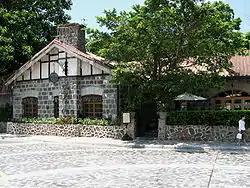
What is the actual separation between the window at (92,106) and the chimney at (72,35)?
3904 mm

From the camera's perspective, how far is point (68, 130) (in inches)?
886

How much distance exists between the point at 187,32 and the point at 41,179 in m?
11.8

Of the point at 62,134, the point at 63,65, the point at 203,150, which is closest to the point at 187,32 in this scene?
the point at 203,150

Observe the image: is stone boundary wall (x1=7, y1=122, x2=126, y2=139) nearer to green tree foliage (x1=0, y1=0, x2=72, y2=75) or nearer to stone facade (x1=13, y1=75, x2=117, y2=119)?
stone facade (x1=13, y1=75, x2=117, y2=119)

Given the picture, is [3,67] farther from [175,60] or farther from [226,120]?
[226,120]

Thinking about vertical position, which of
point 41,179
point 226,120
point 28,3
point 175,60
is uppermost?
point 28,3

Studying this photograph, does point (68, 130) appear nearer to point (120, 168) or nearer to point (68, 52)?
point (68, 52)

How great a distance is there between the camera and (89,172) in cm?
1089

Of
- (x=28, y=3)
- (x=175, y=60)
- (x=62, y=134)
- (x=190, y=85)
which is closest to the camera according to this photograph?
(x=190, y=85)

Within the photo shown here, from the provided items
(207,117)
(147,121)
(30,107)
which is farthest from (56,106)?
(207,117)

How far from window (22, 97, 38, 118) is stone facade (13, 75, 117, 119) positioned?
288 mm

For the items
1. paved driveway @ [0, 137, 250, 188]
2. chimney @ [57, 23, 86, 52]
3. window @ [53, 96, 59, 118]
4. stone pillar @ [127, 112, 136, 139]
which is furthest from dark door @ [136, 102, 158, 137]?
chimney @ [57, 23, 86, 52]

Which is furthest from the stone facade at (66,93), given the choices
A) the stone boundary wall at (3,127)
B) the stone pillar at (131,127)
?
the stone pillar at (131,127)

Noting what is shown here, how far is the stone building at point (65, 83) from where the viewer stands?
21858mm
